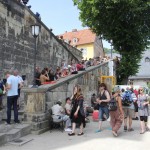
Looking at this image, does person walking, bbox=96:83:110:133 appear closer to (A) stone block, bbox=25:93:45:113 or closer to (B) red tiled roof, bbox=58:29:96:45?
(A) stone block, bbox=25:93:45:113

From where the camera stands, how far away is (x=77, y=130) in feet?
36.2

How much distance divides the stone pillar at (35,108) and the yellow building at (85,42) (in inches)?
2002

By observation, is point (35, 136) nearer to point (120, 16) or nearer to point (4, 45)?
point (4, 45)

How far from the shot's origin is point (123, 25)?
2748 cm

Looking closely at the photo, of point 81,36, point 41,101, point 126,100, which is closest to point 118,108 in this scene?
point 126,100

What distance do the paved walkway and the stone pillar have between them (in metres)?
0.40

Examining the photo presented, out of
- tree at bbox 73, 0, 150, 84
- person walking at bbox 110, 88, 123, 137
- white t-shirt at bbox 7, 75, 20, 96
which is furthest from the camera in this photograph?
tree at bbox 73, 0, 150, 84

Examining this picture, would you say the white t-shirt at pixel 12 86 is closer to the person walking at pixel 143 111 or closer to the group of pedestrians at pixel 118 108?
the group of pedestrians at pixel 118 108

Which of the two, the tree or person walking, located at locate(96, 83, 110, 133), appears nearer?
person walking, located at locate(96, 83, 110, 133)

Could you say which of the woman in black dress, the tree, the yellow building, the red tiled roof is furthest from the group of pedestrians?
the red tiled roof

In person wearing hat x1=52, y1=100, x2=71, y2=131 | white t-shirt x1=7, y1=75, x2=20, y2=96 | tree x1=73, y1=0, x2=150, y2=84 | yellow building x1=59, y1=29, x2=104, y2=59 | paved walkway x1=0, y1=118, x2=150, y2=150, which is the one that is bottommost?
paved walkway x1=0, y1=118, x2=150, y2=150

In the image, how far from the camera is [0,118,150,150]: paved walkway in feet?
27.3

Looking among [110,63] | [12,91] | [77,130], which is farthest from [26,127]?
[110,63]

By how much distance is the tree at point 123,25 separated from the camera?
26266 mm
